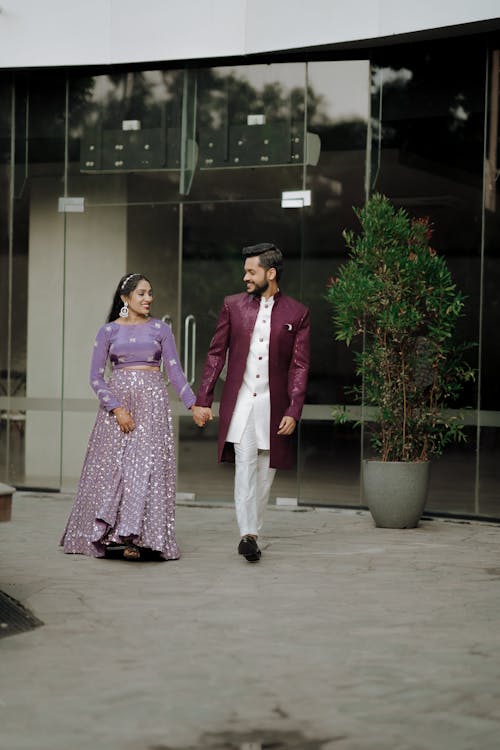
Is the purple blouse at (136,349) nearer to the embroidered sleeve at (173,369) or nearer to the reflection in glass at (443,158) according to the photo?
the embroidered sleeve at (173,369)

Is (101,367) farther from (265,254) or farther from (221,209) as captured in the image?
(221,209)

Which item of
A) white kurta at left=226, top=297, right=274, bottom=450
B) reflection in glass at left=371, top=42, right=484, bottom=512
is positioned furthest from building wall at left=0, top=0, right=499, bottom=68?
white kurta at left=226, top=297, right=274, bottom=450

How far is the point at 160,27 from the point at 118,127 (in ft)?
3.31

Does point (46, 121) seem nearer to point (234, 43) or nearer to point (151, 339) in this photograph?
point (234, 43)

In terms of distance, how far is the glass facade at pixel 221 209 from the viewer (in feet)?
33.6

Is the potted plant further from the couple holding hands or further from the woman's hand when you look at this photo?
the woman's hand

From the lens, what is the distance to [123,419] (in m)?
7.63

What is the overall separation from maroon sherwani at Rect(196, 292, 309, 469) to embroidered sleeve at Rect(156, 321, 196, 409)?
0.08 meters

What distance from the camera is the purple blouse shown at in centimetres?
780

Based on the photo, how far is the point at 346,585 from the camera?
6.83 m

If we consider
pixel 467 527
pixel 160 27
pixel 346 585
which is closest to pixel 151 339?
pixel 346 585

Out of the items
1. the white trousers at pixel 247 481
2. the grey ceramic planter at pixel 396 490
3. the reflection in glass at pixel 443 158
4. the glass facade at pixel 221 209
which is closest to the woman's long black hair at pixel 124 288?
the white trousers at pixel 247 481

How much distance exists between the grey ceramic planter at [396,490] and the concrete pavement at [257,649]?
0.87m

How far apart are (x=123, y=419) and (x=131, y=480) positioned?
1.19 ft
